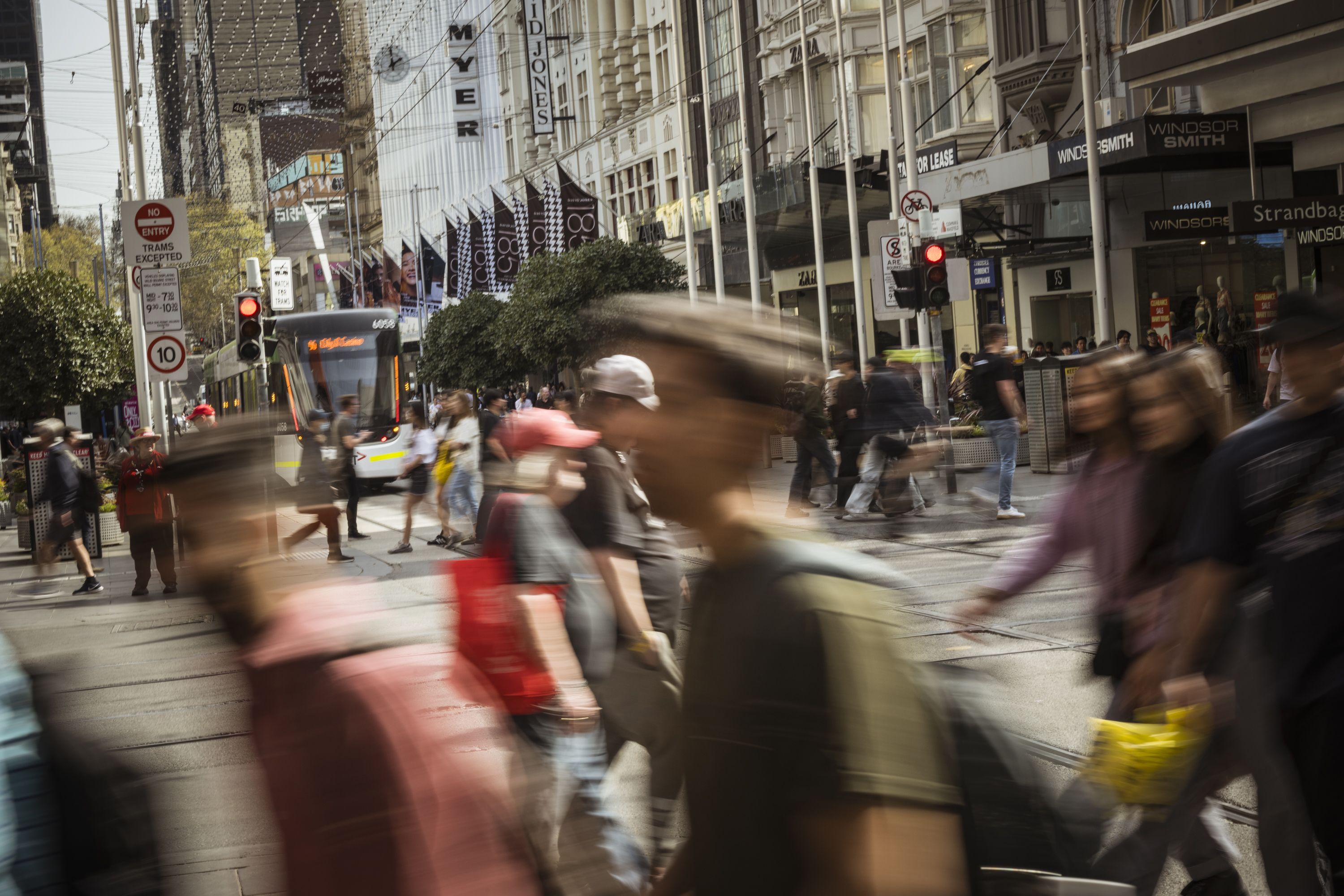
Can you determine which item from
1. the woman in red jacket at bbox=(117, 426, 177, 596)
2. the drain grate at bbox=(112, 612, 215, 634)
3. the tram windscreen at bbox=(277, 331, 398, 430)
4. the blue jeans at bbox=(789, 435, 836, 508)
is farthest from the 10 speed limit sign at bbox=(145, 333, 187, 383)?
the tram windscreen at bbox=(277, 331, 398, 430)

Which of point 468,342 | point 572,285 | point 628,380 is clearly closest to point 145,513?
point 628,380

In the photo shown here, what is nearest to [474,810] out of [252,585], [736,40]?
[252,585]

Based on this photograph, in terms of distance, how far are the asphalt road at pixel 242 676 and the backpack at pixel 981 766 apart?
0.08 meters

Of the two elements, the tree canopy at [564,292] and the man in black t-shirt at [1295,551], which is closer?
the man in black t-shirt at [1295,551]

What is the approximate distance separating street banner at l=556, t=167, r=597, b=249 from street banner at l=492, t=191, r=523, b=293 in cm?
433

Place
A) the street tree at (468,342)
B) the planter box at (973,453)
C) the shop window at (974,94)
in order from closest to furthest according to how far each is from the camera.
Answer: the planter box at (973,453)
the shop window at (974,94)
the street tree at (468,342)

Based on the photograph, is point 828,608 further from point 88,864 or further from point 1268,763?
point 1268,763

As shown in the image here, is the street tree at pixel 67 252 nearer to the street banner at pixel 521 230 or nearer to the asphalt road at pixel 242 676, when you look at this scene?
the street banner at pixel 521 230

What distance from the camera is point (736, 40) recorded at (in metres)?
45.8

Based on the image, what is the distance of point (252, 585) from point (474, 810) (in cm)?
58

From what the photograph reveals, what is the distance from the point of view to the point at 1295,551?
11.9 ft

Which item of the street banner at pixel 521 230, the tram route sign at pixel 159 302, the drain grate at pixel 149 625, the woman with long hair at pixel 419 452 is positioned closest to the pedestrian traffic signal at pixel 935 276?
the woman with long hair at pixel 419 452

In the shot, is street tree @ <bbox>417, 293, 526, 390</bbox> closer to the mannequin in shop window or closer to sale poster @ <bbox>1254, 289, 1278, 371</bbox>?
the mannequin in shop window

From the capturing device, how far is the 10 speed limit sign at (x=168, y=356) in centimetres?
1834
